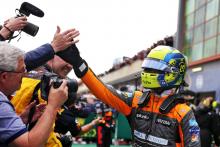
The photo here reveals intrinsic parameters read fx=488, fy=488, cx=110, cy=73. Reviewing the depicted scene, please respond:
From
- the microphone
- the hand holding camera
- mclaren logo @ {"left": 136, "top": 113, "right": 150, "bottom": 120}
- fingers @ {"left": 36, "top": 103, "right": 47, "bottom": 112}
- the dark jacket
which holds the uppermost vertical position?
the microphone

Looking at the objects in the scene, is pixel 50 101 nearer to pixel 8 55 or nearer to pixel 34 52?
pixel 8 55

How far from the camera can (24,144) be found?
98.9 inches

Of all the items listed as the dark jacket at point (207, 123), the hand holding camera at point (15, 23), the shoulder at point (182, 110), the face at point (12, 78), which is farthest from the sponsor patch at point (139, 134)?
the dark jacket at point (207, 123)

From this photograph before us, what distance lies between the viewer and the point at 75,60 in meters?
3.84

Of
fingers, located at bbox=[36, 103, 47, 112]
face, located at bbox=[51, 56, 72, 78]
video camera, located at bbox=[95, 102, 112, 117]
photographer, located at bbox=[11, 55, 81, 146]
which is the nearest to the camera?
fingers, located at bbox=[36, 103, 47, 112]

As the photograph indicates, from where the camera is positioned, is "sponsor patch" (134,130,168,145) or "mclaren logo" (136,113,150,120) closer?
"sponsor patch" (134,130,168,145)

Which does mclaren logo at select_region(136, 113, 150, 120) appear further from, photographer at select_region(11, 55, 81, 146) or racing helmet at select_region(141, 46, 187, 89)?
photographer at select_region(11, 55, 81, 146)

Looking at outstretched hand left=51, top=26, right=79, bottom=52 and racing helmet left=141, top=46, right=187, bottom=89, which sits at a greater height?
outstretched hand left=51, top=26, right=79, bottom=52

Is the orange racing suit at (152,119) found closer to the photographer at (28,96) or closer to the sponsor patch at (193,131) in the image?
the sponsor patch at (193,131)

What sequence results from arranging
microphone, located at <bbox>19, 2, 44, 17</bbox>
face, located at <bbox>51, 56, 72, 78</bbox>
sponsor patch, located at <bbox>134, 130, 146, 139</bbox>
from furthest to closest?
microphone, located at <bbox>19, 2, 44, 17</bbox>, face, located at <bbox>51, 56, 72, 78</bbox>, sponsor patch, located at <bbox>134, 130, 146, 139</bbox>

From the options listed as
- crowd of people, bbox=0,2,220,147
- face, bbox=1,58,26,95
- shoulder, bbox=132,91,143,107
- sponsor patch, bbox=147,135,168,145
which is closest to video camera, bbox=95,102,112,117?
crowd of people, bbox=0,2,220,147

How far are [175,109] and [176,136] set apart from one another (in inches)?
8.5

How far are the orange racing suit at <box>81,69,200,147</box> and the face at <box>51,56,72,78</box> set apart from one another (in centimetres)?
24

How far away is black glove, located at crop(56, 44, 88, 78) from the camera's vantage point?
12.4 ft
